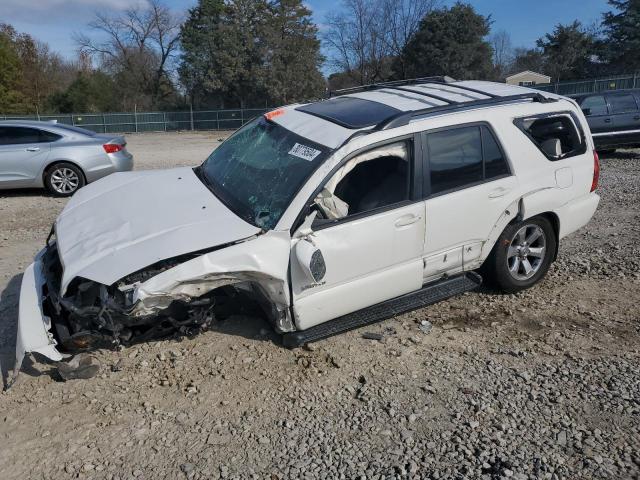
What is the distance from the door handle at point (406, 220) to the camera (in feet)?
13.2

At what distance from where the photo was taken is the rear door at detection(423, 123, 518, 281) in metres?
4.22

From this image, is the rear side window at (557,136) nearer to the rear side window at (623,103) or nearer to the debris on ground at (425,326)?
the debris on ground at (425,326)

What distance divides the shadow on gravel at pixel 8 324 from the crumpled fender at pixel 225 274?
116cm

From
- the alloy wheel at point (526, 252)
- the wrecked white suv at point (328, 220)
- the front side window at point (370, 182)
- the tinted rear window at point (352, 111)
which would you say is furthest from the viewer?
the alloy wheel at point (526, 252)

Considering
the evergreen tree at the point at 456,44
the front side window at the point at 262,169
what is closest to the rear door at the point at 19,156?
the front side window at the point at 262,169

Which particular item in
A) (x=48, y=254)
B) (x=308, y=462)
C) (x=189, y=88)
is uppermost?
(x=189, y=88)

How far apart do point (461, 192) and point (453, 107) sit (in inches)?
27.8

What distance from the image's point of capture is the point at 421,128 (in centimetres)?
420

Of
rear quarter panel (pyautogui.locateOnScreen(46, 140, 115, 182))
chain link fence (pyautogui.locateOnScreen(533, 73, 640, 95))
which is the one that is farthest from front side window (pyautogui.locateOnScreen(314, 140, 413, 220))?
chain link fence (pyautogui.locateOnScreen(533, 73, 640, 95))

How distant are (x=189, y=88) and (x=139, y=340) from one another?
3988 cm

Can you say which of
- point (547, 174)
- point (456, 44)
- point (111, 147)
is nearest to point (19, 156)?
point (111, 147)

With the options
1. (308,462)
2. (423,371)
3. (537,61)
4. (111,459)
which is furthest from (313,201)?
(537,61)

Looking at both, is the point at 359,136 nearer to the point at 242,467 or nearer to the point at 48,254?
the point at 242,467

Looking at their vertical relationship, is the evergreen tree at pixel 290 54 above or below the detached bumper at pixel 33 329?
above
